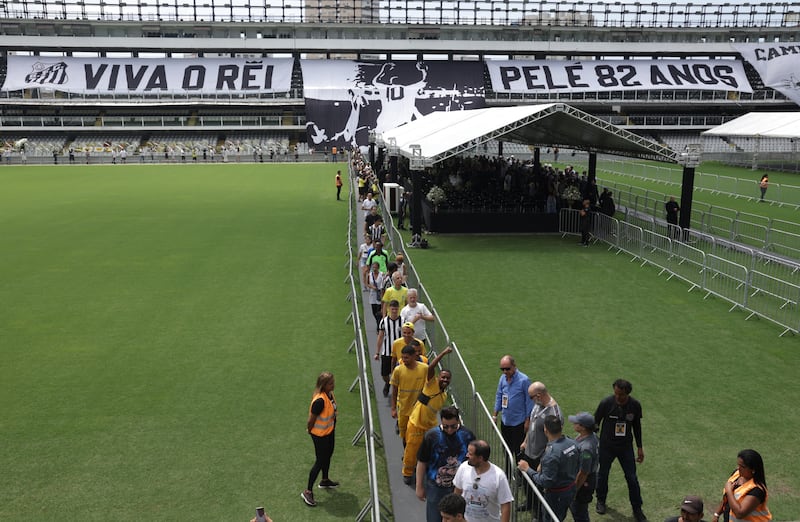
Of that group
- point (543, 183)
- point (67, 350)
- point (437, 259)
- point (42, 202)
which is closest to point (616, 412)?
point (67, 350)

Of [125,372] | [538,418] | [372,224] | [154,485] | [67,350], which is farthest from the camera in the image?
[372,224]

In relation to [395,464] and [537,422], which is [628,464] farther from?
[395,464]

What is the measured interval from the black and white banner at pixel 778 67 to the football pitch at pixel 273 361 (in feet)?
178

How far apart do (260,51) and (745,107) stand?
4951 cm

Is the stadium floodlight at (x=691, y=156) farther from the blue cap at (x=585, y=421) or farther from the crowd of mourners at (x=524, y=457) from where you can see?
the blue cap at (x=585, y=421)

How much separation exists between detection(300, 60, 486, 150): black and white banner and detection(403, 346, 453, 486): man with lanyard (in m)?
56.6

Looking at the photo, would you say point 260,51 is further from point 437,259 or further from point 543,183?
point 437,259

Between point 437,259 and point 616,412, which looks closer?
point 616,412

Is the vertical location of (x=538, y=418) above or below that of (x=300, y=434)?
above

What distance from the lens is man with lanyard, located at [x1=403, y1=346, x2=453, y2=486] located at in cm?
667

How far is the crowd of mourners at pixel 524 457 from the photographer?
5.36m

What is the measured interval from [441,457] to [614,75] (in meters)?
71.0

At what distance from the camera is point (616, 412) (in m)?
6.77

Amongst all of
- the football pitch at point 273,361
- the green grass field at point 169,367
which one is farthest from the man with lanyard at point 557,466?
the green grass field at point 169,367
